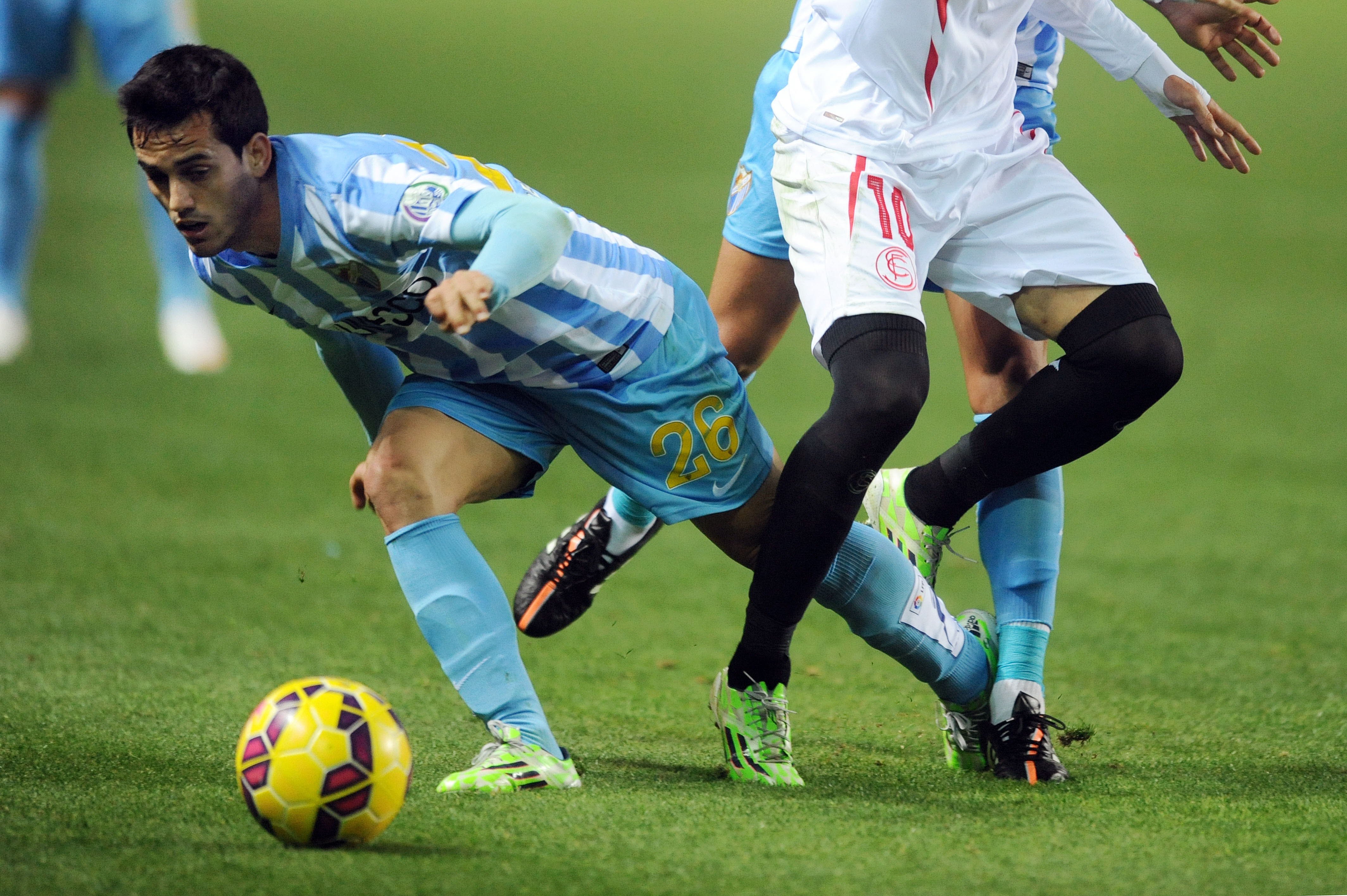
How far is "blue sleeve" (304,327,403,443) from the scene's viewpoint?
3.28 m

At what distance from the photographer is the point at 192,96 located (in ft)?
8.95

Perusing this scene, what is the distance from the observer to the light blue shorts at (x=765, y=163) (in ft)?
11.7

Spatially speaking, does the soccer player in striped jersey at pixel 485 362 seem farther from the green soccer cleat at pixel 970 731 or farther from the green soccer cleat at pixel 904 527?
the green soccer cleat at pixel 904 527

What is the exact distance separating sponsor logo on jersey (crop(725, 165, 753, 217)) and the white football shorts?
1.25ft

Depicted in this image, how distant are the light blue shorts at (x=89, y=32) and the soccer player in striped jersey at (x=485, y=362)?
216 inches

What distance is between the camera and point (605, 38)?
19219 millimetres

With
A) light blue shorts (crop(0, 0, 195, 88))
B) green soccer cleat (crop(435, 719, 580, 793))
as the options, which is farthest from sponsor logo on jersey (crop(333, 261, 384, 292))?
light blue shorts (crop(0, 0, 195, 88))

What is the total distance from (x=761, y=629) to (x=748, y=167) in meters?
1.24

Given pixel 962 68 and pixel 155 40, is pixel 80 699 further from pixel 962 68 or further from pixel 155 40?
pixel 155 40

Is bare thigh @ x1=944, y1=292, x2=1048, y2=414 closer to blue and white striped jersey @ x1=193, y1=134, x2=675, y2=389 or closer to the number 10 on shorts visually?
the number 10 on shorts

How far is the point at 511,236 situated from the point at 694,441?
0.66 m

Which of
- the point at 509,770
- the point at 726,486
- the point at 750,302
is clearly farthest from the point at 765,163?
the point at 509,770

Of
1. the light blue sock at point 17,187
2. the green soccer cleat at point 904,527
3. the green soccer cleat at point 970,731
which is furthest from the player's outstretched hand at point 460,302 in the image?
the light blue sock at point 17,187

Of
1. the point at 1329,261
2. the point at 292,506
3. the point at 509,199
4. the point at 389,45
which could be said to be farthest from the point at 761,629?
the point at 389,45
